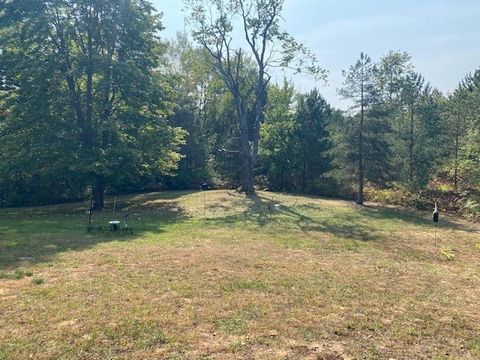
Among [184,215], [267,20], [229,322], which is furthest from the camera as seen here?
[267,20]

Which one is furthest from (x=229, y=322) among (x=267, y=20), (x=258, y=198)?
(x=267, y=20)

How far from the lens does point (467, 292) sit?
9.24 m

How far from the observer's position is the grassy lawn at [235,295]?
585cm

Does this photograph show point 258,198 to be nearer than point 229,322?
No

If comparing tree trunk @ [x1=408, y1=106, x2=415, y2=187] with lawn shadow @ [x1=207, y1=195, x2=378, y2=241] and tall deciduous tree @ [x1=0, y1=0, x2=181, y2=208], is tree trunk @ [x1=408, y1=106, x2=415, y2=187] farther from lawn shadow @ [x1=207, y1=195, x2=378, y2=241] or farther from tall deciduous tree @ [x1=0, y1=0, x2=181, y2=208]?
tall deciduous tree @ [x1=0, y1=0, x2=181, y2=208]

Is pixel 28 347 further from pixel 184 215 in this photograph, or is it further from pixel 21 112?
pixel 21 112

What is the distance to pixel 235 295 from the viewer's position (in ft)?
26.4

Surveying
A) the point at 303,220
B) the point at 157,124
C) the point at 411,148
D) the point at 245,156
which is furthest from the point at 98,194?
the point at 411,148

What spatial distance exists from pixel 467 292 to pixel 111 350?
8342mm

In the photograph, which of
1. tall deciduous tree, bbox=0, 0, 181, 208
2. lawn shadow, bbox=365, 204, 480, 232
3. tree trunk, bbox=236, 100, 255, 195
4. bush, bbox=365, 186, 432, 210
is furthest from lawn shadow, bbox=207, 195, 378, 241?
tree trunk, bbox=236, 100, 255, 195

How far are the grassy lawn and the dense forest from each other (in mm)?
5745

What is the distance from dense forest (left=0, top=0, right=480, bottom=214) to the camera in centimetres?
2188

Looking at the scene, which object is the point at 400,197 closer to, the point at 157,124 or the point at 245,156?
the point at 245,156

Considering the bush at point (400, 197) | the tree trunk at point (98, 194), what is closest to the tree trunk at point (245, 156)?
the bush at point (400, 197)
